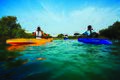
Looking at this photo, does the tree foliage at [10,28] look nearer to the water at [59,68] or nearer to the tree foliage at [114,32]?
the tree foliage at [114,32]

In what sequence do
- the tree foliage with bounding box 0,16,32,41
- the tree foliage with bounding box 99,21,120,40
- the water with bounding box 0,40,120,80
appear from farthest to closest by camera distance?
the tree foliage with bounding box 99,21,120,40 → the tree foliage with bounding box 0,16,32,41 → the water with bounding box 0,40,120,80

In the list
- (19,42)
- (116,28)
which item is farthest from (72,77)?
(116,28)

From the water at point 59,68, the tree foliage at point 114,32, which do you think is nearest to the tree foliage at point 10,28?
the tree foliage at point 114,32

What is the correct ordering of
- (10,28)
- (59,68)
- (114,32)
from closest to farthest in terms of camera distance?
(59,68) < (10,28) < (114,32)

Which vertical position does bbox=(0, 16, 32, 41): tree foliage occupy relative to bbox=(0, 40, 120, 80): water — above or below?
above

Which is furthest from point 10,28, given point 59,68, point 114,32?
point 59,68

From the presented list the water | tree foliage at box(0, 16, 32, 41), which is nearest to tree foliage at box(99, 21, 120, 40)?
tree foliage at box(0, 16, 32, 41)

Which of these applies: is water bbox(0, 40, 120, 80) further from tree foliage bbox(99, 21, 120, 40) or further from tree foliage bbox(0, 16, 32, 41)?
tree foliage bbox(99, 21, 120, 40)

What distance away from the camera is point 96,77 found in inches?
198

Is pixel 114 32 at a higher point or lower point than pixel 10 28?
lower

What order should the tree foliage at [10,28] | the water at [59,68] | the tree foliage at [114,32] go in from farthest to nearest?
the tree foliage at [114,32], the tree foliage at [10,28], the water at [59,68]

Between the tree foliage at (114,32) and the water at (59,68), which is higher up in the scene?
the tree foliage at (114,32)

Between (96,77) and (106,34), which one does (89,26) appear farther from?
(106,34)

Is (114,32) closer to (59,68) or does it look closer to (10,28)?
(10,28)
